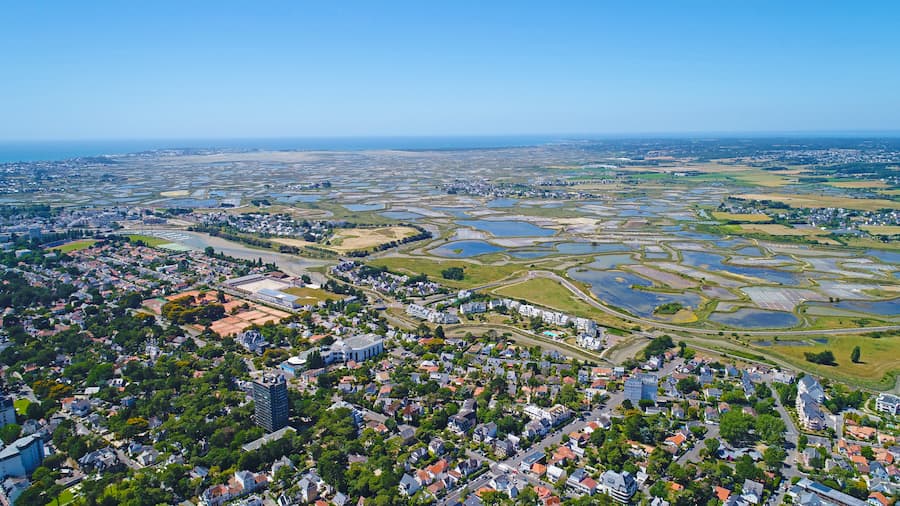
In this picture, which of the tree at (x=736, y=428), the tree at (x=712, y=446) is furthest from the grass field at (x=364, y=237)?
the tree at (x=712, y=446)

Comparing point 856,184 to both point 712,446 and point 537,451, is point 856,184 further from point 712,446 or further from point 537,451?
point 537,451

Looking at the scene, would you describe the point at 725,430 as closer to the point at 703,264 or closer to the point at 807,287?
the point at 807,287

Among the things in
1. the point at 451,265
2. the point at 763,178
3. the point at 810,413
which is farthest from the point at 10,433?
the point at 763,178

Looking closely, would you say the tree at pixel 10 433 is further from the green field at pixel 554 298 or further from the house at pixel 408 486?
the green field at pixel 554 298

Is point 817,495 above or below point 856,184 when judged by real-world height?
below

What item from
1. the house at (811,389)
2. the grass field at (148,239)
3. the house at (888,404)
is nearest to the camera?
the house at (888,404)

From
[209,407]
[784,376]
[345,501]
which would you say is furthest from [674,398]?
[209,407]
